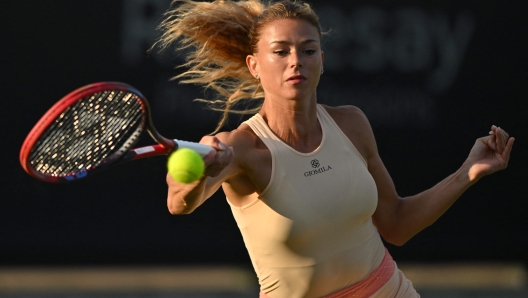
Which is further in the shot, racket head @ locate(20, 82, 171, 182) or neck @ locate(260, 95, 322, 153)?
neck @ locate(260, 95, 322, 153)

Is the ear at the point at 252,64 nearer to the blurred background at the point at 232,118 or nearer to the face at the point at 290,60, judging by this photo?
the face at the point at 290,60

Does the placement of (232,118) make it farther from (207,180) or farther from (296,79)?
(207,180)

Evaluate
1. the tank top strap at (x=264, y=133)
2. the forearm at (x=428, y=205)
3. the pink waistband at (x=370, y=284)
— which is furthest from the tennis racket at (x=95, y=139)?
the forearm at (x=428, y=205)

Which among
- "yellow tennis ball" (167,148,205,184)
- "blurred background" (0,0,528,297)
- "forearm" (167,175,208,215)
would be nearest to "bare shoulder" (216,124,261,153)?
"forearm" (167,175,208,215)

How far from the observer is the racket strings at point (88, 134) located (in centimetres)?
281

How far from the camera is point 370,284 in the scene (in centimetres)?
327

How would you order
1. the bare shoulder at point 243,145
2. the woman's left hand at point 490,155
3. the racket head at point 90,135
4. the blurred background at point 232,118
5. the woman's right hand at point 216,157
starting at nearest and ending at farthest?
1. the woman's right hand at point 216,157
2. the racket head at point 90,135
3. the bare shoulder at point 243,145
4. the woman's left hand at point 490,155
5. the blurred background at point 232,118

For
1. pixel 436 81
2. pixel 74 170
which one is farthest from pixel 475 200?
pixel 74 170

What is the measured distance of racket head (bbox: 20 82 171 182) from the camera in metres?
2.78

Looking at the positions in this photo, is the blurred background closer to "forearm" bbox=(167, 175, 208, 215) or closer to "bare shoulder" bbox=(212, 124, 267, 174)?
"bare shoulder" bbox=(212, 124, 267, 174)

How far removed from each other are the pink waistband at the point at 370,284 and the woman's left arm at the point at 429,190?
0.78ft

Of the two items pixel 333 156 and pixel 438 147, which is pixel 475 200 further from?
pixel 333 156

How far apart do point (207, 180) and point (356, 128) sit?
0.76 m

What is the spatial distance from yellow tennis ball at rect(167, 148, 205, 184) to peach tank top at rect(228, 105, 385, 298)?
0.54 m
